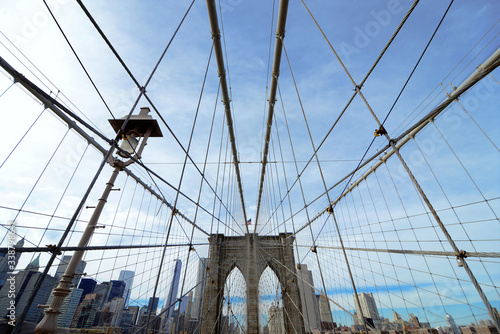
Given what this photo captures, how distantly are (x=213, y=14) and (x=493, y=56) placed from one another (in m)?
4.08

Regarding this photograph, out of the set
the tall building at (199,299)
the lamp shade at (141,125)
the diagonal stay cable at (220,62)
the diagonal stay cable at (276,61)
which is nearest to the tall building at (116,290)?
the tall building at (199,299)

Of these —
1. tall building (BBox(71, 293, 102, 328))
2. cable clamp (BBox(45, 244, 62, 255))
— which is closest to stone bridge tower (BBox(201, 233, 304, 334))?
tall building (BBox(71, 293, 102, 328))

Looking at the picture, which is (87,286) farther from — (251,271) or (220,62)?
Result: (251,271)

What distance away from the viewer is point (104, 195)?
5.22 meters

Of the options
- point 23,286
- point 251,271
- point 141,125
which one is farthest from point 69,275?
point 251,271

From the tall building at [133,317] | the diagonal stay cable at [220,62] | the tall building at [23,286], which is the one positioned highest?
the diagonal stay cable at [220,62]

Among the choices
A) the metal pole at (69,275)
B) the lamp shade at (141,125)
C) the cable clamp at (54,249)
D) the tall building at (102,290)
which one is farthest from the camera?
the lamp shade at (141,125)

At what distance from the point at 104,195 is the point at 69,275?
1.90m

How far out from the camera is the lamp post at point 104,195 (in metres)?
3.20

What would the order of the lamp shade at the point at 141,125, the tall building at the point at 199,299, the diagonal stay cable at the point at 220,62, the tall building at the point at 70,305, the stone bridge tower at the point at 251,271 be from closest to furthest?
1. the diagonal stay cable at the point at 220,62
2. the tall building at the point at 70,305
3. the lamp shade at the point at 141,125
4. the tall building at the point at 199,299
5. the stone bridge tower at the point at 251,271

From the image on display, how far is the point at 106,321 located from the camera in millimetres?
6055

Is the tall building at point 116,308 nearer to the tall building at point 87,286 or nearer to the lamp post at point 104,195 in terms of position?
the tall building at point 87,286

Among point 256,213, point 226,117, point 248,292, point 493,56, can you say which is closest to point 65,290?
point 226,117

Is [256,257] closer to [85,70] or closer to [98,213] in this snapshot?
[98,213]
